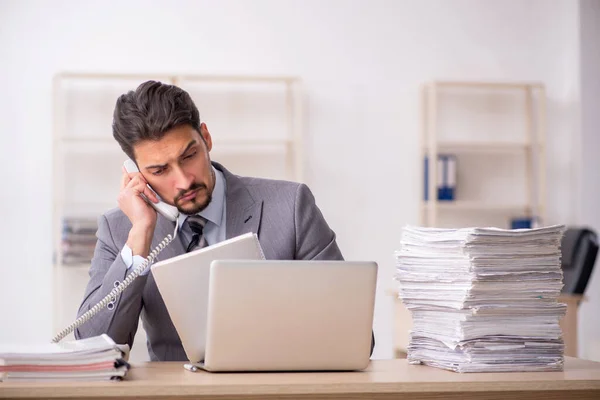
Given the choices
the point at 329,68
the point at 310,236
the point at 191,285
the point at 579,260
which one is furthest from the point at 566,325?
the point at 191,285

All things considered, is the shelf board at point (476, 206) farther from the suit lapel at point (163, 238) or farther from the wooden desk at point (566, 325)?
the suit lapel at point (163, 238)

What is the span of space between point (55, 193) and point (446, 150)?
8.23 ft

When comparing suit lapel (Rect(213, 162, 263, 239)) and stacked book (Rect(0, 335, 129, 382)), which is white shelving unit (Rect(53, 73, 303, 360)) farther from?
stacked book (Rect(0, 335, 129, 382))

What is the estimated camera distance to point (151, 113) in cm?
217

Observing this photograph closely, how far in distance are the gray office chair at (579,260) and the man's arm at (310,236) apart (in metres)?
2.55

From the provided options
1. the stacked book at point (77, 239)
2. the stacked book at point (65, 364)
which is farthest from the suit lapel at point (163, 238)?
the stacked book at point (77, 239)

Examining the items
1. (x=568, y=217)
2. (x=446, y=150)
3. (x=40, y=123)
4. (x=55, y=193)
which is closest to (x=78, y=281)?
(x=55, y=193)

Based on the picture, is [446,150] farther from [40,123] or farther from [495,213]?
[40,123]

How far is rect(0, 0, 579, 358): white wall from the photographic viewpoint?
17.6ft

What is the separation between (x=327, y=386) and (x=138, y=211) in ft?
2.63

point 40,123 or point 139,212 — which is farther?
point 40,123

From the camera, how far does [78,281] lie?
5.41 meters

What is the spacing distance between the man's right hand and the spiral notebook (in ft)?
1.28

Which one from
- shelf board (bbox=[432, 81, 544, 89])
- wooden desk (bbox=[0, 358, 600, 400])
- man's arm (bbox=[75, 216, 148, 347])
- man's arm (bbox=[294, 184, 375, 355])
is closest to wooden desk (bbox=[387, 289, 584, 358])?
shelf board (bbox=[432, 81, 544, 89])
